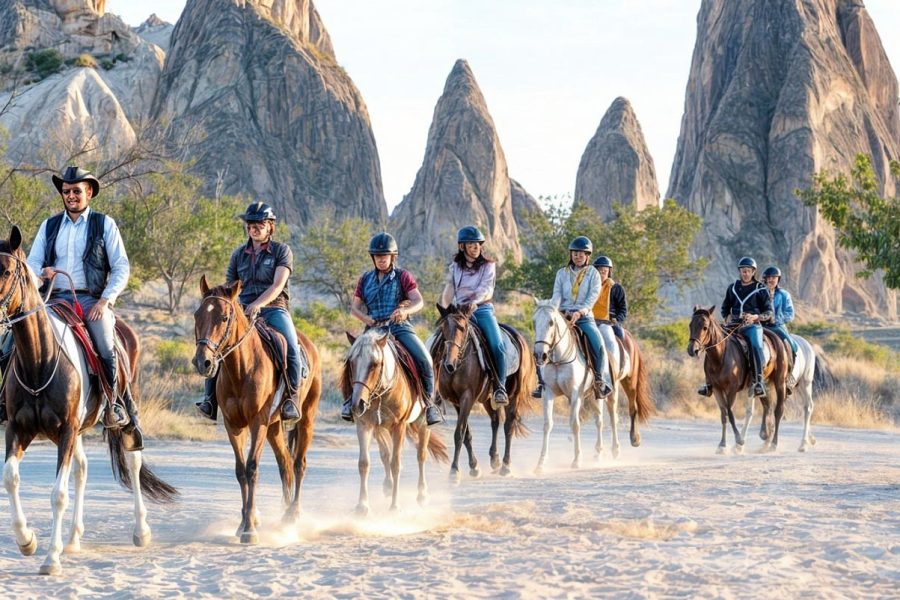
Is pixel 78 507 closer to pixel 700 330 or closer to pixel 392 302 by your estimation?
pixel 392 302

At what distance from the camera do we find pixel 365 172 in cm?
8275

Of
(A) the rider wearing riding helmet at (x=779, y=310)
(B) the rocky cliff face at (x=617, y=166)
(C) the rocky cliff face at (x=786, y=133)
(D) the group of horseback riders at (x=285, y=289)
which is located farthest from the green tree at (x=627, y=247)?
(B) the rocky cliff face at (x=617, y=166)

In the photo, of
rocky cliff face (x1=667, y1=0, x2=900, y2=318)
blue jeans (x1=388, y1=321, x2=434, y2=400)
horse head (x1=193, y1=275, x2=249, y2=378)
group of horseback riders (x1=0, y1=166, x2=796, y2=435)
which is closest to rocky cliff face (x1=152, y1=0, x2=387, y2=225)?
rocky cliff face (x1=667, y1=0, x2=900, y2=318)

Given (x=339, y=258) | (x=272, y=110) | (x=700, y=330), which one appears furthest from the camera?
(x=272, y=110)

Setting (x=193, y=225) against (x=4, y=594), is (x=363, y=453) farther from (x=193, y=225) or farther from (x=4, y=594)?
(x=193, y=225)

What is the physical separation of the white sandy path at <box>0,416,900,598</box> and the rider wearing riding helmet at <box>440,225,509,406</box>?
1480mm

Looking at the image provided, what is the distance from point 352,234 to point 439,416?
137 ft

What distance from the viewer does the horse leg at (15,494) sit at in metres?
7.49

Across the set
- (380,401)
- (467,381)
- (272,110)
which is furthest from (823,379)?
(272,110)

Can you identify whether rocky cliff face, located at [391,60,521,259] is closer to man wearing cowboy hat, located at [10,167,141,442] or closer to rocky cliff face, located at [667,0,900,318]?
rocky cliff face, located at [667,0,900,318]

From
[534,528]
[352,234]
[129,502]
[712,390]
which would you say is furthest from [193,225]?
[534,528]

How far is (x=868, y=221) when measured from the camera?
19672 mm

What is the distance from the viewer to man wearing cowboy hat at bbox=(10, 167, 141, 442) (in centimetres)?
859

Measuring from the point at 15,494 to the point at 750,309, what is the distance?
1312 centimetres
